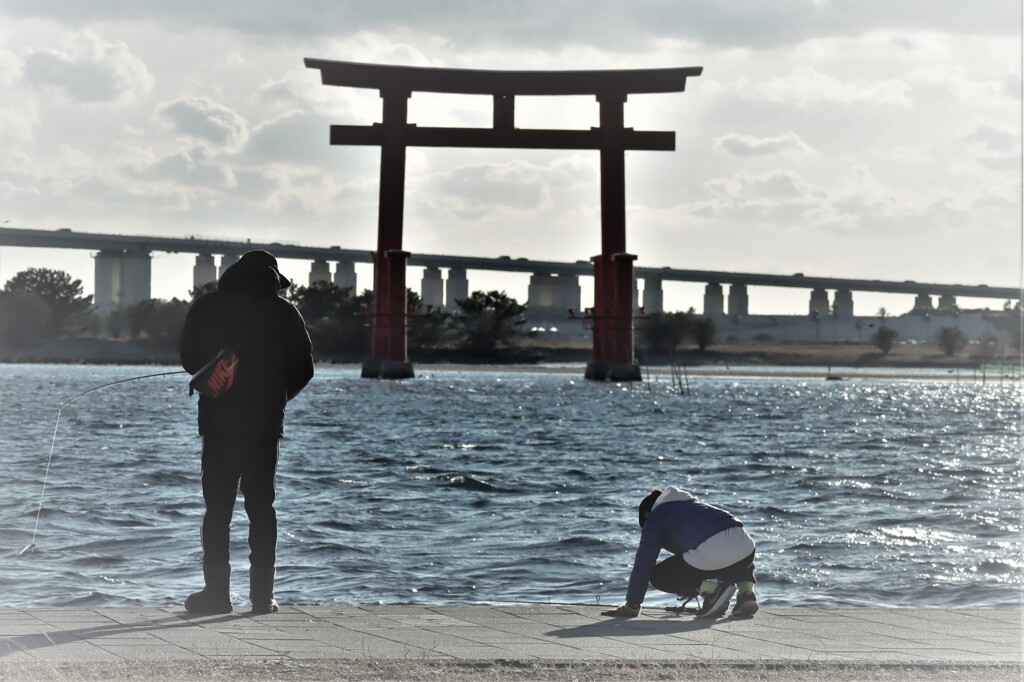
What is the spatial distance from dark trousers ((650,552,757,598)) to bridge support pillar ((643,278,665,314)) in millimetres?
136731

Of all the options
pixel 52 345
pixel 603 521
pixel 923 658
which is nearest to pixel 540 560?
pixel 603 521

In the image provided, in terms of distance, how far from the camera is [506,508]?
16.5 metres

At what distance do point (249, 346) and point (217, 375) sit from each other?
0.79ft

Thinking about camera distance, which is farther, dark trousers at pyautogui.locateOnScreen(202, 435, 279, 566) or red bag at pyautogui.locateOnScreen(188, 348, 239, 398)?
dark trousers at pyautogui.locateOnScreen(202, 435, 279, 566)

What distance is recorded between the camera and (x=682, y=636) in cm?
631

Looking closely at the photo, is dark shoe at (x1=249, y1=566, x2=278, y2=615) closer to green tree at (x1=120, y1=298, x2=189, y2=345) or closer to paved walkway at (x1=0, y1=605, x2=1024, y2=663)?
paved walkway at (x1=0, y1=605, x2=1024, y2=663)

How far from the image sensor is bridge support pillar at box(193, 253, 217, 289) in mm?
125438

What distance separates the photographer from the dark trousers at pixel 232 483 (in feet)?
22.4

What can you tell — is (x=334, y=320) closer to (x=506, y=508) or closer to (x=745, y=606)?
(x=506, y=508)

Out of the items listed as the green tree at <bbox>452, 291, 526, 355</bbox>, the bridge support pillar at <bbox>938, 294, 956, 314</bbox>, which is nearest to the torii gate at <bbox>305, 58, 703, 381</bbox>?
the green tree at <bbox>452, 291, 526, 355</bbox>

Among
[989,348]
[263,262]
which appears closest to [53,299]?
[989,348]

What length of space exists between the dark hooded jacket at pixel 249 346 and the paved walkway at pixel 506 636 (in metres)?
0.96

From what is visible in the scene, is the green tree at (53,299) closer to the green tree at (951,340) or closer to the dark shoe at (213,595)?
the green tree at (951,340)

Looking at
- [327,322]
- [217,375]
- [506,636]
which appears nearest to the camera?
[506,636]
